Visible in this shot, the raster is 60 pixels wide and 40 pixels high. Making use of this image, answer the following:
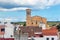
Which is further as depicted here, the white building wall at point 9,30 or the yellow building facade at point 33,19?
the yellow building facade at point 33,19

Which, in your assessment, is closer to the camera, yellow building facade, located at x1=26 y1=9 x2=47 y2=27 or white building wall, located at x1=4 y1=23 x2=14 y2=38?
white building wall, located at x1=4 y1=23 x2=14 y2=38

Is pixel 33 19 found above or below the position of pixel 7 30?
above

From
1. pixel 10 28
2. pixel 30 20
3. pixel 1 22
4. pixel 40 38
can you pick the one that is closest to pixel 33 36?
pixel 40 38

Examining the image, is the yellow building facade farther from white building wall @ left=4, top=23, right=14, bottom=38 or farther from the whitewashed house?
white building wall @ left=4, top=23, right=14, bottom=38

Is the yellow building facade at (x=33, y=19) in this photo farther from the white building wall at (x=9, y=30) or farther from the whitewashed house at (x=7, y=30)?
the white building wall at (x=9, y=30)

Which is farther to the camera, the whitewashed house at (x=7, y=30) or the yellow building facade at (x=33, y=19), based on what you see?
the yellow building facade at (x=33, y=19)

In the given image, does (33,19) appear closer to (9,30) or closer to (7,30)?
(7,30)

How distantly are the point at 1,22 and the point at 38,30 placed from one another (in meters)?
8.22

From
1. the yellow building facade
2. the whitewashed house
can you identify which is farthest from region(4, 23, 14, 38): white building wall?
the yellow building facade

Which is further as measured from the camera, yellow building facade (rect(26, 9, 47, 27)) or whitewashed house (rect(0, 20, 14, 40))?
yellow building facade (rect(26, 9, 47, 27))

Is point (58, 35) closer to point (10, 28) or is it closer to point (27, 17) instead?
point (10, 28)

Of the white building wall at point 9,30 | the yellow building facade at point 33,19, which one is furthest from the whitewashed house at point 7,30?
the yellow building facade at point 33,19

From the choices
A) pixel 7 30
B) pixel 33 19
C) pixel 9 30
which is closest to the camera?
pixel 9 30

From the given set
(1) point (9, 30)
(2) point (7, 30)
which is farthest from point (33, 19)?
(1) point (9, 30)
